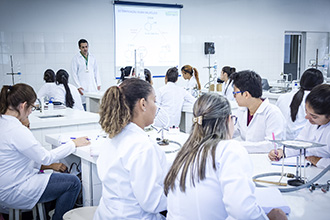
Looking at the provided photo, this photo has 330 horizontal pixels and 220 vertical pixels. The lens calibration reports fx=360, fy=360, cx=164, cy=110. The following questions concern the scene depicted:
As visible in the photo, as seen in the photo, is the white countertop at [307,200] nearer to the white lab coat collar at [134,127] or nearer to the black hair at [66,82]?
the white lab coat collar at [134,127]

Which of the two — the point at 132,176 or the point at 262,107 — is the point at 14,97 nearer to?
the point at 132,176

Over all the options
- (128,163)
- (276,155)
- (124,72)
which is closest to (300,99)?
(276,155)

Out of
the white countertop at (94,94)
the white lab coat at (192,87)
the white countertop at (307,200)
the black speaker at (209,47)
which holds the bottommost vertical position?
the white countertop at (307,200)

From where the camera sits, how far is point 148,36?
6930 millimetres

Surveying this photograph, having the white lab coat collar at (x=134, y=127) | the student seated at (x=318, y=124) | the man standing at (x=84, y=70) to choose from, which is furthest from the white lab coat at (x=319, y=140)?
the man standing at (x=84, y=70)

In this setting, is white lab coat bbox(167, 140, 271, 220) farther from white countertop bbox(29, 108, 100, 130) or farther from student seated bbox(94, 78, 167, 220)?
white countertop bbox(29, 108, 100, 130)

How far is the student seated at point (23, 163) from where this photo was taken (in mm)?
2029

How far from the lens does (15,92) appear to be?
2.14 m

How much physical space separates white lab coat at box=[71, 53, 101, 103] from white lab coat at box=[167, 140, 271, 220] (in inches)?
190

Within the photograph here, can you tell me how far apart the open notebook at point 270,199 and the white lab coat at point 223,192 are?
20cm

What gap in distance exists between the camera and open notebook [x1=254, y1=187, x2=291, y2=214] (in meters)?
1.39

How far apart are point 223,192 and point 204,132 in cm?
23

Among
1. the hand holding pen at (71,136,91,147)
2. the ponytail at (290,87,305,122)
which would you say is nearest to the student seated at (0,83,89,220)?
the hand holding pen at (71,136,91,147)

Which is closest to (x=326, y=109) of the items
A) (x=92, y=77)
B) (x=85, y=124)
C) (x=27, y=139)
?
(x=27, y=139)
